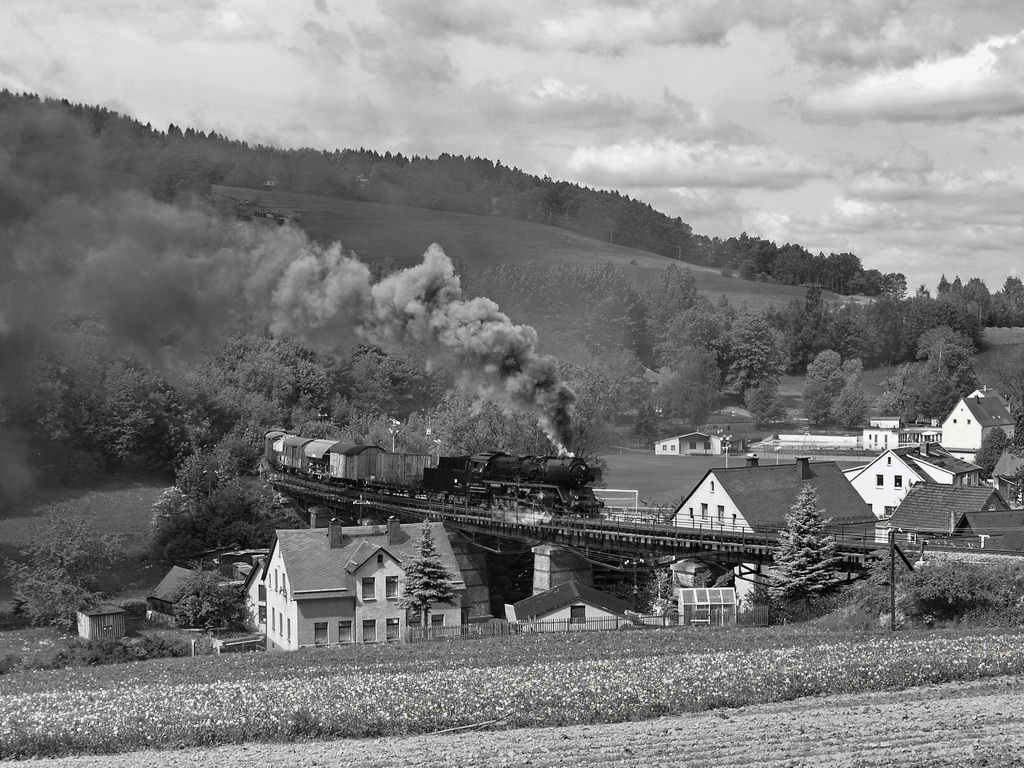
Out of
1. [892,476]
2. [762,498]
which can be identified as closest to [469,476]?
[762,498]

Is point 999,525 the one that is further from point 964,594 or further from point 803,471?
point 964,594

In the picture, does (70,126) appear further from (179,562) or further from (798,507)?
(798,507)

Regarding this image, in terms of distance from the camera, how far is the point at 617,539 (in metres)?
59.8

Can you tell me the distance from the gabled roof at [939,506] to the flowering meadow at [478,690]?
22630 millimetres

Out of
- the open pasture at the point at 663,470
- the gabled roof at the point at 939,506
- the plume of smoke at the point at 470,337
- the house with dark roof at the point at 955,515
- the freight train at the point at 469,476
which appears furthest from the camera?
the open pasture at the point at 663,470

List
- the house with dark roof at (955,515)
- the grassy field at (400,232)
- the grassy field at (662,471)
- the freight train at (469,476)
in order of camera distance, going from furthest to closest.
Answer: the grassy field at (400,232) → the grassy field at (662,471) → the freight train at (469,476) → the house with dark roof at (955,515)

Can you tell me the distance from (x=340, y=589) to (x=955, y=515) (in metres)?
33.2

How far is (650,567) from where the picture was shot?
6041 centimetres

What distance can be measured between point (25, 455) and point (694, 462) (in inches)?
2850

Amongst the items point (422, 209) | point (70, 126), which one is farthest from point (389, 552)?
point (422, 209)

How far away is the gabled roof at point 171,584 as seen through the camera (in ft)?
225

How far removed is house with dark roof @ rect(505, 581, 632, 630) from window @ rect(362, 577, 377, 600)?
7404 mm

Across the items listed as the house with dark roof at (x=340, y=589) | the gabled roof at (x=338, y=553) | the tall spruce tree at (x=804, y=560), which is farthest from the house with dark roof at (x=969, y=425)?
the house with dark roof at (x=340, y=589)

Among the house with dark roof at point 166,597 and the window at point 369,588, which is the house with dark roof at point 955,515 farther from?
the house with dark roof at point 166,597
